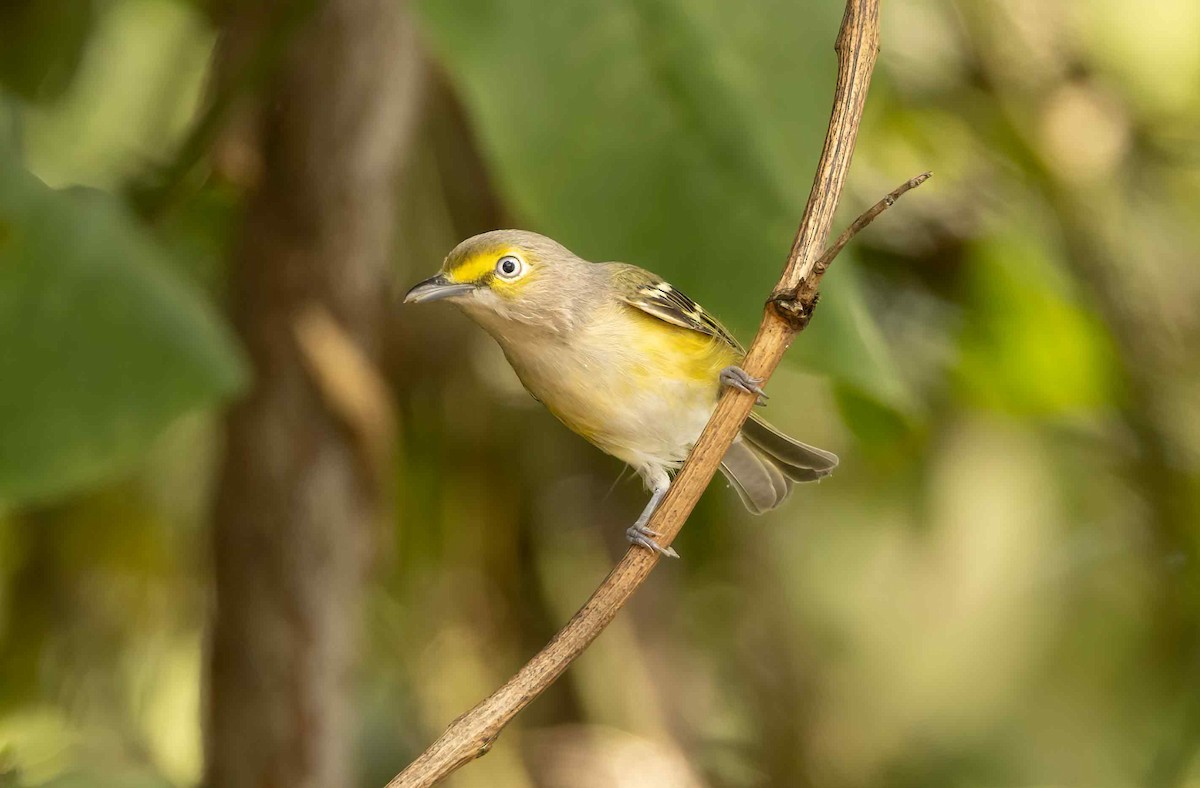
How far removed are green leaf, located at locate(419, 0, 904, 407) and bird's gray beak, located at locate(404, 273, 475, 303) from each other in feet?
1.01

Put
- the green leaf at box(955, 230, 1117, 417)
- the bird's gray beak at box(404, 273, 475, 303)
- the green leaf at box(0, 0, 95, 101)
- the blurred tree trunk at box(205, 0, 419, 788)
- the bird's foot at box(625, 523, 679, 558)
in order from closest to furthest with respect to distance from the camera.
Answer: the bird's foot at box(625, 523, 679, 558)
the bird's gray beak at box(404, 273, 475, 303)
the blurred tree trunk at box(205, 0, 419, 788)
the green leaf at box(0, 0, 95, 101)
the green leaf at box(955, 230, 1117, 417)

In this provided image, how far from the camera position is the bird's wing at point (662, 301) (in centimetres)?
159

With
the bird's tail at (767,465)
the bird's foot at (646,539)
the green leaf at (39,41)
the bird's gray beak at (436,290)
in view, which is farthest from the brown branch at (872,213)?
the green leaf at (39,41)

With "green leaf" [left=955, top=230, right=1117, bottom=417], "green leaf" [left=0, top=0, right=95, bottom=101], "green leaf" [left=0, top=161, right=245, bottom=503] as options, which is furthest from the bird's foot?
"green leaf" [left=0, top=0, right=95, bottom=101]

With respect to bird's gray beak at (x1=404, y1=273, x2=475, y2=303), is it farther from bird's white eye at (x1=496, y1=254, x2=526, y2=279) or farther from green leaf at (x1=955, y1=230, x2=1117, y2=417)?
green leaf at (x1=955, y1=230, x2=1117, y2=417)

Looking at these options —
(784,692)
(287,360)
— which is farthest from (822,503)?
(287,360)

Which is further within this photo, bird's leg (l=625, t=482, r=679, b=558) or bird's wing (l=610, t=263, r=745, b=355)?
bird's wing (l=610, t=263, r=745, b=355)

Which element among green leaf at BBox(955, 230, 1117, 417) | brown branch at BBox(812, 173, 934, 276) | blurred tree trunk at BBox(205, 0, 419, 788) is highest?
green leaf at BBox(955, 230, 1117, 417)

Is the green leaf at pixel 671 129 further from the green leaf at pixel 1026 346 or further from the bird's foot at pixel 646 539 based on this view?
the green leaf at pixel 1026 346

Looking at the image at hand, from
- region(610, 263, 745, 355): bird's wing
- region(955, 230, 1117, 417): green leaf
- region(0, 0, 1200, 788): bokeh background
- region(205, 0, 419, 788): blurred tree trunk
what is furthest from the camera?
region(955, 230, 1117, 417): green leaf

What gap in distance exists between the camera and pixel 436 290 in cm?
131

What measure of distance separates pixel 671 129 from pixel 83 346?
33.9 inches

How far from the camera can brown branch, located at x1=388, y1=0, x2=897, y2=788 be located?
40.3 inches

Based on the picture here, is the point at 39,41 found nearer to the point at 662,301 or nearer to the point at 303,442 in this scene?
the point at 303,442
